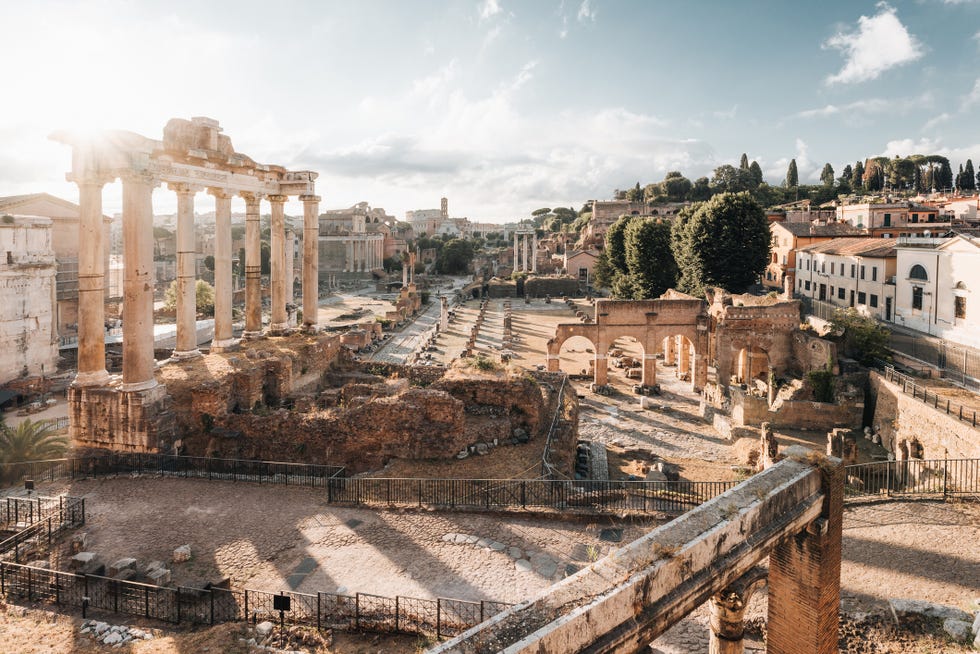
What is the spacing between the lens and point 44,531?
12164mm

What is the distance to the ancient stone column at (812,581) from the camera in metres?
7.20

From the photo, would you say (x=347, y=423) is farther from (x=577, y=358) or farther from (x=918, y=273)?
(x=918, y=273)

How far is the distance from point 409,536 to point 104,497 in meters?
7.49

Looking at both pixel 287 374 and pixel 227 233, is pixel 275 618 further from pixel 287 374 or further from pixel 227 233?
pixel 227 233

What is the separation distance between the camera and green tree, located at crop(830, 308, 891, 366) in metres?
28.6

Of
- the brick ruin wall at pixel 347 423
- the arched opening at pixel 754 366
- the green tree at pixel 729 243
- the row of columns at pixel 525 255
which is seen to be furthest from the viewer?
the row of columns at pixel 525 255

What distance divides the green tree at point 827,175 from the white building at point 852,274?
3062 inches

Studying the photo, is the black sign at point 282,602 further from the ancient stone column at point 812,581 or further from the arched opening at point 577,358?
the arched opening at point 577,358

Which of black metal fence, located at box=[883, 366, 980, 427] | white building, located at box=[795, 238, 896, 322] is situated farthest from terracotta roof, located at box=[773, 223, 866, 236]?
black metal fence, located at box=[883, 366, 980, 427]

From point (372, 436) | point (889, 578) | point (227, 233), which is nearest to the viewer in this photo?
point (889, 578)

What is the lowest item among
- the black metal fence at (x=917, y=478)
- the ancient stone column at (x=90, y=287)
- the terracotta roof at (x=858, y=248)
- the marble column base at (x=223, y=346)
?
the black metal fence at (x=917, y=478)

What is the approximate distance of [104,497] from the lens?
14.1 meters

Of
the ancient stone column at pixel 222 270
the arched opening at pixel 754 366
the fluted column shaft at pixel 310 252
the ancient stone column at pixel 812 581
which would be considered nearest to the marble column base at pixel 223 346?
the ancient stone column at pixel 222 270

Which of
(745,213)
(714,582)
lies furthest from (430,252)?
(714,582)
